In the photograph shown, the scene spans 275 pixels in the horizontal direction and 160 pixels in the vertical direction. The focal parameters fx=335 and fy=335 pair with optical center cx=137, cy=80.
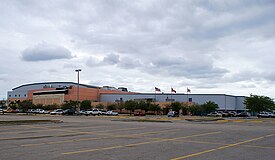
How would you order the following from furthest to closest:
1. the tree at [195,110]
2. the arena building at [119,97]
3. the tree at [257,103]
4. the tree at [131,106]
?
1. the arena building at [119,97]
2. the tree at [195,110]
3. the tree at [131,106]
4. the tree at [257,103]

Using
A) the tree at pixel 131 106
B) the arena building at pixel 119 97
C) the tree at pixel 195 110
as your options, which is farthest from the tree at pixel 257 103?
the tree at pixel 131 106

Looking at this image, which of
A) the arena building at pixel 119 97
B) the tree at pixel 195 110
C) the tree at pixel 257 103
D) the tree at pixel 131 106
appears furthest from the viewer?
the arena building at pixel 119 97

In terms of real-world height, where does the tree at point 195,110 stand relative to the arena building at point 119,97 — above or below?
below

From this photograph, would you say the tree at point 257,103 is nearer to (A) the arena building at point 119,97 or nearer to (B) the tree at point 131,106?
(A) the arena building at point 119,97

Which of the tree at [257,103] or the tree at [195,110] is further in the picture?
the tree at [195,110]

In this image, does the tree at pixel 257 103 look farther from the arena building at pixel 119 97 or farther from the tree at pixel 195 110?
the arena building at pixel 119 97

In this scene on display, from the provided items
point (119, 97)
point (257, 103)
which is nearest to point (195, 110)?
point (257, 103)

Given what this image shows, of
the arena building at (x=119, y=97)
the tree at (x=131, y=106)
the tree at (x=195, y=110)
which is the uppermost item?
the arena building at (x=119, y=97)

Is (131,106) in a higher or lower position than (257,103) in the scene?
lower

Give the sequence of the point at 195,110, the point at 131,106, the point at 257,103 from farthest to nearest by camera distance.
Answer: the point at 195,110
the point at 131,106
the point at 257,103

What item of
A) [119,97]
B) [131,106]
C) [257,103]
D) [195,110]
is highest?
[119,97]

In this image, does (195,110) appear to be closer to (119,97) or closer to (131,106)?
Result: (131,106)

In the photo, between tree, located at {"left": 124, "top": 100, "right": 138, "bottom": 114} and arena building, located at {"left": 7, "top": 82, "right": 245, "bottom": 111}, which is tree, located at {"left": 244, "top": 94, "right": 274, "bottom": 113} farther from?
tree, located at {"left": 124, "top": 100, "right": 138, "bottom": 114}

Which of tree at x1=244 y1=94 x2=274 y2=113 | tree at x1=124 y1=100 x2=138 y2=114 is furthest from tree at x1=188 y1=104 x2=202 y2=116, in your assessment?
tree at x1=124 y1=100 x2=138 y2=114
